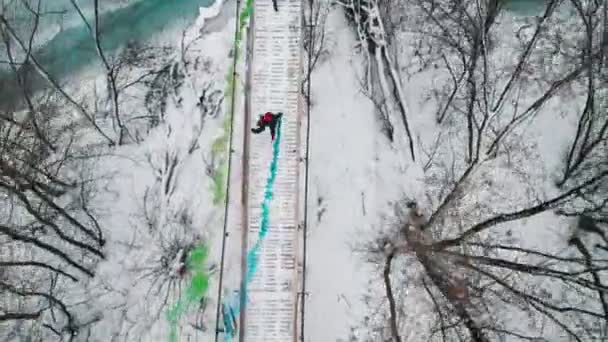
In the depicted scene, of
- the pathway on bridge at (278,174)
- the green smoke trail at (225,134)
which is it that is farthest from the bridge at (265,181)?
the green smoke trail at (225,134)

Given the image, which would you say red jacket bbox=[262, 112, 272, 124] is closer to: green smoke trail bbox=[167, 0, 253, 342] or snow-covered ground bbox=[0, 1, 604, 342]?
snow-covered ground bbox=[0, 1, 604, 342]

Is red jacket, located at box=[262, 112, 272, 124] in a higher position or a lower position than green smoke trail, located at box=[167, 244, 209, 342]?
higher

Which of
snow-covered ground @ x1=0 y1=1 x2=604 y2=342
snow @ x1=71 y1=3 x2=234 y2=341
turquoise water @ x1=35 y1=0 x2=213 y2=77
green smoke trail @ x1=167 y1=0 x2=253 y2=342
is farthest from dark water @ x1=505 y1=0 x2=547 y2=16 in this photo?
turquoise water @ x1=35 y1=0 x2=213 y2=77

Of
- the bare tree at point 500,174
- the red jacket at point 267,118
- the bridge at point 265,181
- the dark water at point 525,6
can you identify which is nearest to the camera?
the bare tree at point 500,174

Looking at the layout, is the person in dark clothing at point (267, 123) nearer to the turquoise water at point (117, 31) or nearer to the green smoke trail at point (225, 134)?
the green smoke trail at point (225, 134)

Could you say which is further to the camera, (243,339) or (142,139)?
(142,139)

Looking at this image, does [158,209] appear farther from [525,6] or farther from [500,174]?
[525,6]

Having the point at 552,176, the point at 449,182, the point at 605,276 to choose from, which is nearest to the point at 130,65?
the point at 449,182

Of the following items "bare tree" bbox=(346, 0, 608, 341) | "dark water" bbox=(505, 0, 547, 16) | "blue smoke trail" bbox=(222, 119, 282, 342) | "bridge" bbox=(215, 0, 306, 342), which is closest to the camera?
"bare tree" bbox=(346, 0, 608, 341)

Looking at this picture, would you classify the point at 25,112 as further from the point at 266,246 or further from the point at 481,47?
the point at 481,47
